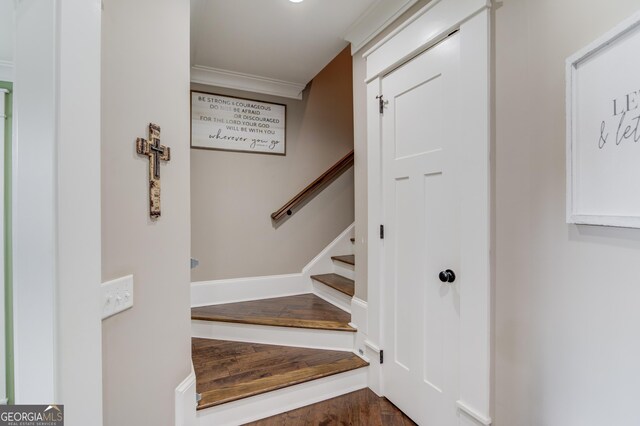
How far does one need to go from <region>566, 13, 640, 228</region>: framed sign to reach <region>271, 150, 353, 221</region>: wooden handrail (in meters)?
2.20

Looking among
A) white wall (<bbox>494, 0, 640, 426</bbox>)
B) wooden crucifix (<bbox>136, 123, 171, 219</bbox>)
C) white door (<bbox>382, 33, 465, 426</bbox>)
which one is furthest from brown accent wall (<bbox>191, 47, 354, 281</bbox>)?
white wall (<bbox>494, 0, 640, 426</bbox>)

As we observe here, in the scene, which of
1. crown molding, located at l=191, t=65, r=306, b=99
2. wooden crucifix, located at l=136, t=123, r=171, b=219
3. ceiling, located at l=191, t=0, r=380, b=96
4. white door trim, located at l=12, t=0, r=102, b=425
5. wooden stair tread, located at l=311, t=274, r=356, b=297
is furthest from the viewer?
crown molding, located at l=191, t=65, r=306, b=99

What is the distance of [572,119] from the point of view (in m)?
0.97

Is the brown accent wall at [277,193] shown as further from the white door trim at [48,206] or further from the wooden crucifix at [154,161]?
the white door trim at [48,206]

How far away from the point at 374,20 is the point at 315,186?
60.3 inches

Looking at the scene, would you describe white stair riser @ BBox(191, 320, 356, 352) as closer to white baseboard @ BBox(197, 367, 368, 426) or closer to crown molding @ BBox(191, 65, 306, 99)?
white baseboard @ BBox(197, 367, 368, 426)

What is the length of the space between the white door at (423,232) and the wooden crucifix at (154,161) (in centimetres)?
Result: 127

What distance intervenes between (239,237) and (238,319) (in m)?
0.82

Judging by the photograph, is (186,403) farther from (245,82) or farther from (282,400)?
(245,82)

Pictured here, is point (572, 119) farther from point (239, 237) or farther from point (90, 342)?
point (239, 237)

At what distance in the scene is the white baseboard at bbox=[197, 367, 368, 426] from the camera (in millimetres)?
1601

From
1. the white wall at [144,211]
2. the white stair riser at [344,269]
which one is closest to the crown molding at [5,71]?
the white wall at [144,211]

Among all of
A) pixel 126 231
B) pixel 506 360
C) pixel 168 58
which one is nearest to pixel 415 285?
pixel 506 360

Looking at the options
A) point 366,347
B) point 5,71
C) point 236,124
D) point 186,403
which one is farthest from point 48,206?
point 236,124
